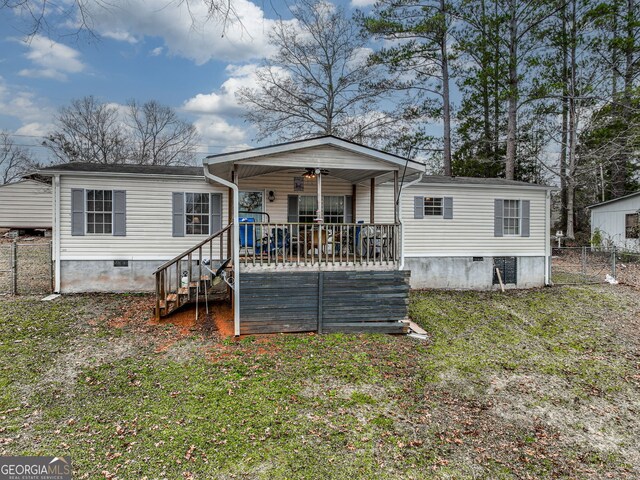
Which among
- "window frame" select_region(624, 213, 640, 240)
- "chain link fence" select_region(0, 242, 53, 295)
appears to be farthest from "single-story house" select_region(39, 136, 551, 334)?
"window frame" select_region(624, 213, 640, 240)

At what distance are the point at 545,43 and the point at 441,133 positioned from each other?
6.43 metres

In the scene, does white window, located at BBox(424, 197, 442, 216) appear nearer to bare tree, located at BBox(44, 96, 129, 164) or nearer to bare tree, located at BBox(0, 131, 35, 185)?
bare tree, located at BBox(44, 96, 129, 164)

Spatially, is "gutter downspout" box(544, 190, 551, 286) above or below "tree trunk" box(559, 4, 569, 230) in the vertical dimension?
below

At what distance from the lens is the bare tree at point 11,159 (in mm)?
25812

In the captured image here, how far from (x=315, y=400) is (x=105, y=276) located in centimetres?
745

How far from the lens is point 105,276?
9.15m

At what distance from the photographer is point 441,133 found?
63.4 ft

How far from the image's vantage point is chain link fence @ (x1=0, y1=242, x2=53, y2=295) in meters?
8.80

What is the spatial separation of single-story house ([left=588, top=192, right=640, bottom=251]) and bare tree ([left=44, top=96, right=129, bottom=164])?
29920mm

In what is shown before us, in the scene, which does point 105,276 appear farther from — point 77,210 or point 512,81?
point 512,81

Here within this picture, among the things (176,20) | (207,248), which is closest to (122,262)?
(207,248)

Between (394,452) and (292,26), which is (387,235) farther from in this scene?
(292,26)

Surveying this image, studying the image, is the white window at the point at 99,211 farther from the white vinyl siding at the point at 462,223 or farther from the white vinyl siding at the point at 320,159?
the white vinyl siding at the point at 462,223

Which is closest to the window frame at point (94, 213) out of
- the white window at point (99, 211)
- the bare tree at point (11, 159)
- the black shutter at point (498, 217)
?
the white window at point (99, 211)
